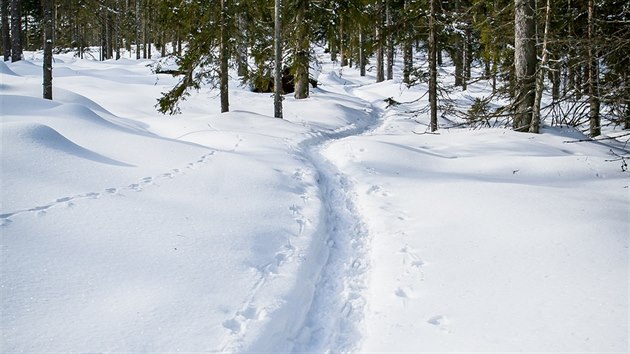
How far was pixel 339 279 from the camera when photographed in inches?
203

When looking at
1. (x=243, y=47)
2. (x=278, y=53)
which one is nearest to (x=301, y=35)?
(x=243, y=47)

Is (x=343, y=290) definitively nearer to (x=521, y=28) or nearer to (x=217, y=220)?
(x=217, y=220)

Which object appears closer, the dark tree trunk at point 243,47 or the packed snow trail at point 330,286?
the packed snow trail at point 330,286

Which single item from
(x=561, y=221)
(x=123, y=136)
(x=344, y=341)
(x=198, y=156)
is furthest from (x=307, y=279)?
(x=123, y=136)

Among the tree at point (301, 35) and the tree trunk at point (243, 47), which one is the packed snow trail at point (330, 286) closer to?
the tree trunk at point (243, 47)

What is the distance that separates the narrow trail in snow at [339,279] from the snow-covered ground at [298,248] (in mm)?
26

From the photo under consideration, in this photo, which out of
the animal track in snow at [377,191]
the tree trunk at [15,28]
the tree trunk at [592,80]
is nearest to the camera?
the tree trunk at [592,80]

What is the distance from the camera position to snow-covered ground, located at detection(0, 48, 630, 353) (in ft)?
12.4

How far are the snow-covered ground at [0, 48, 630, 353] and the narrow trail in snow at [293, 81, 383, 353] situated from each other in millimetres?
26

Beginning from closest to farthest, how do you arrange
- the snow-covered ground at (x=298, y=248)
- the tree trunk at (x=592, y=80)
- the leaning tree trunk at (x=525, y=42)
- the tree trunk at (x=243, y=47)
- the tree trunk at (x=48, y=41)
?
the snow-covered ground at (x=298, y=248), the tree trunk at (x=592, y=80), the leaning tree trunk at (x=525, y=42), the tree trunk at (x=48, y=41), the tree trunk at (x=243, y=47)

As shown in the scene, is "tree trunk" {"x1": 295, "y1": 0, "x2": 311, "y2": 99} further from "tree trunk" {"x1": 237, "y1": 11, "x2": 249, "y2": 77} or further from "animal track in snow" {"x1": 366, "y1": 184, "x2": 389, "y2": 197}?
"animal track in snow" {"x1": 366, "y1": 184, "x2": 389, "y2": 197}

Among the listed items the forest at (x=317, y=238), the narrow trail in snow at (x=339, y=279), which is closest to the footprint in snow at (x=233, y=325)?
the forest at (x=317, y=238)

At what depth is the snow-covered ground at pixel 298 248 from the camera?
3.77 metres

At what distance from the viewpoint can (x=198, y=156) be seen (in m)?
8.87
